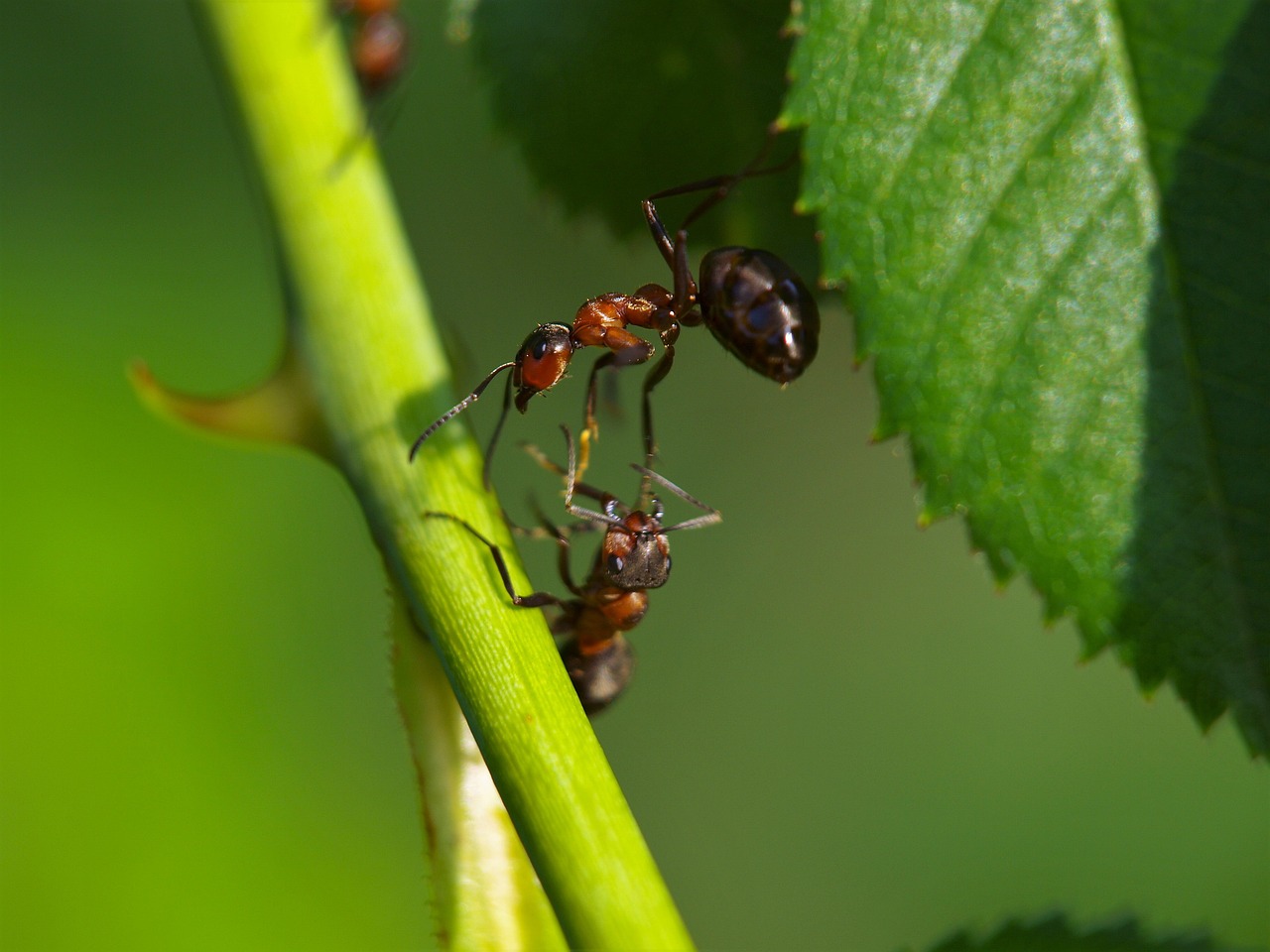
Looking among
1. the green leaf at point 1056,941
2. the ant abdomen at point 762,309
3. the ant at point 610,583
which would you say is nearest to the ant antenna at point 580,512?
the ant at point 610,583

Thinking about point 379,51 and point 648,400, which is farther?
point 379,51

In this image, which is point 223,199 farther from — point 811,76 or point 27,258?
point 811,76

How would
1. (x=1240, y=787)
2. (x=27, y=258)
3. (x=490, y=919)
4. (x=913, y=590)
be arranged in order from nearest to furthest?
(x=490, y=919), (x=27, y=258), (x=1240, y=787), (x=913, y=590)

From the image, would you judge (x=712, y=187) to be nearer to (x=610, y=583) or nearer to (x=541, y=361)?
(x=541, y=361)

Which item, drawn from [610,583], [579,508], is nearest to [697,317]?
[579,508]

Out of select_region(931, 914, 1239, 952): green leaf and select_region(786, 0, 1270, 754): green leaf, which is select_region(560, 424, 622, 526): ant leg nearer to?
select_region(786, 0, 1270, 754): green leaf

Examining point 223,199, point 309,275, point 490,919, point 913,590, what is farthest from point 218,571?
point 913,590
